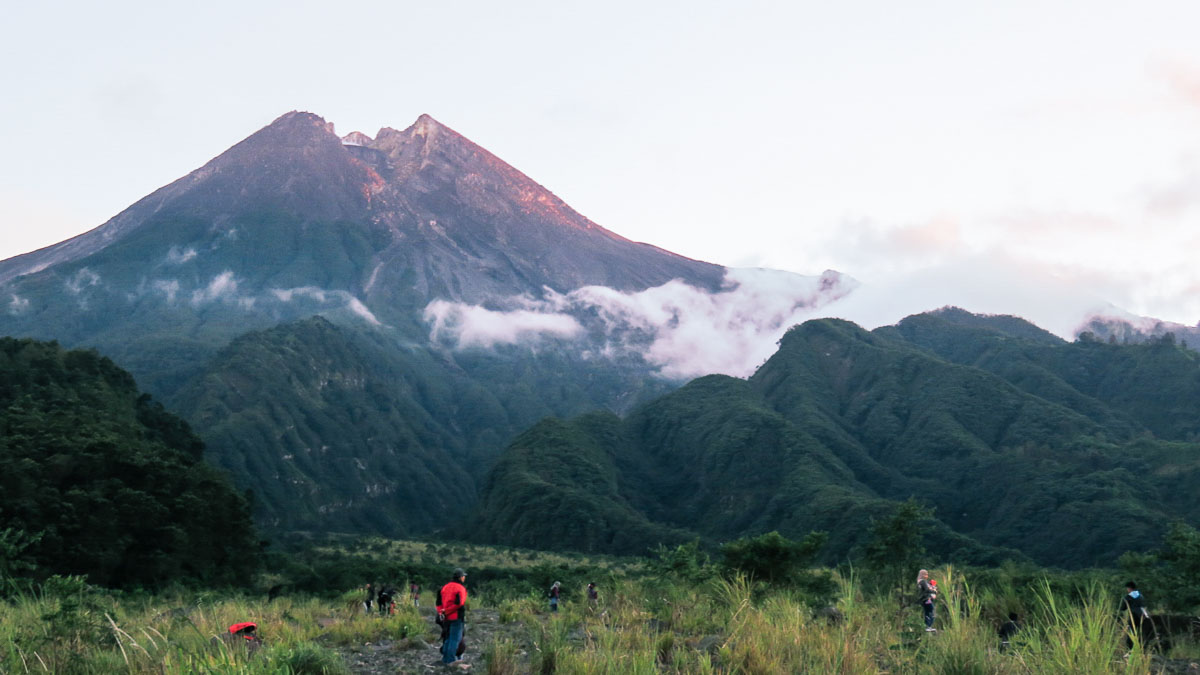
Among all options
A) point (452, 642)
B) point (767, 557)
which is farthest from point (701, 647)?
point (767, 557)

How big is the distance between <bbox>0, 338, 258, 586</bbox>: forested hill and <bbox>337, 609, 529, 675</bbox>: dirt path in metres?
20.0

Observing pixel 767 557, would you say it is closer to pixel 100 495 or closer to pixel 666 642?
pixel 666 642

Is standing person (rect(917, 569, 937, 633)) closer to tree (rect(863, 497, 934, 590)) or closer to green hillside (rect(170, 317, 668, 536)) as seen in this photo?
tree (rect(863, 497, 934, 590))

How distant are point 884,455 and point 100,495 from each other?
11049 centimetres

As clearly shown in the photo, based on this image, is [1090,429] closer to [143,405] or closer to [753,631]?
[143,405]

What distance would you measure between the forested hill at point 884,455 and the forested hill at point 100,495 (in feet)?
186

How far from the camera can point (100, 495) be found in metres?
36.9

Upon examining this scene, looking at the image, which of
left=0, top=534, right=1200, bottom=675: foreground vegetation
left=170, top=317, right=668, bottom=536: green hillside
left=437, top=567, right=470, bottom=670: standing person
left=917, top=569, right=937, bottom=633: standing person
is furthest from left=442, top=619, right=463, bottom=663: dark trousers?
left=170, top=317, right=668, bottom=536: green hillside

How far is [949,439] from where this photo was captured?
117312 mm

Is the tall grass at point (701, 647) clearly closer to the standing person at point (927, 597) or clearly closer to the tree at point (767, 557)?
the standing person at point (927, 597)

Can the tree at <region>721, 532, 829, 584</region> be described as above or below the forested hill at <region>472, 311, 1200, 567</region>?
above

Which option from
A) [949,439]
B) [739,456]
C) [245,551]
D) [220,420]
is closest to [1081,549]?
[949,439]

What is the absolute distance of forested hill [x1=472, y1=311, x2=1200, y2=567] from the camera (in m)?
87.6

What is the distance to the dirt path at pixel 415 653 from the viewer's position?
10352 mm
